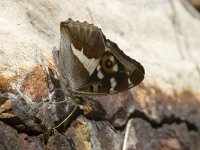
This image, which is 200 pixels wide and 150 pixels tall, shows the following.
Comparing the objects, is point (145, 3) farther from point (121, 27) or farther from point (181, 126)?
point (181, 126)

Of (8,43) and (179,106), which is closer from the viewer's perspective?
(8,43)

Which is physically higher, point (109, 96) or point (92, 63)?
point (92, 63)

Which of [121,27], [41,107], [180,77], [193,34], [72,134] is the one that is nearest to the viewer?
[41,107]

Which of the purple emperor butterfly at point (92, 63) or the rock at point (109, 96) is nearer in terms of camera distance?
the rock at point (109, 96)

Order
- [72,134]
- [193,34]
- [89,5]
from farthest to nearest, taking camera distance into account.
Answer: [193,34]
[89,5]
[72,134]

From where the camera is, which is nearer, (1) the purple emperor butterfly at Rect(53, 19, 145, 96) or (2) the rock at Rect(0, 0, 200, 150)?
(2) the rock at Rect(0, 0, 200, 150)

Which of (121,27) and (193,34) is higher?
(121,27)

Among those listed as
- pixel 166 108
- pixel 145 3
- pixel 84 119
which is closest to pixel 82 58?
pixel 84 119

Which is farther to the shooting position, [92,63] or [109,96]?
[109,96]
